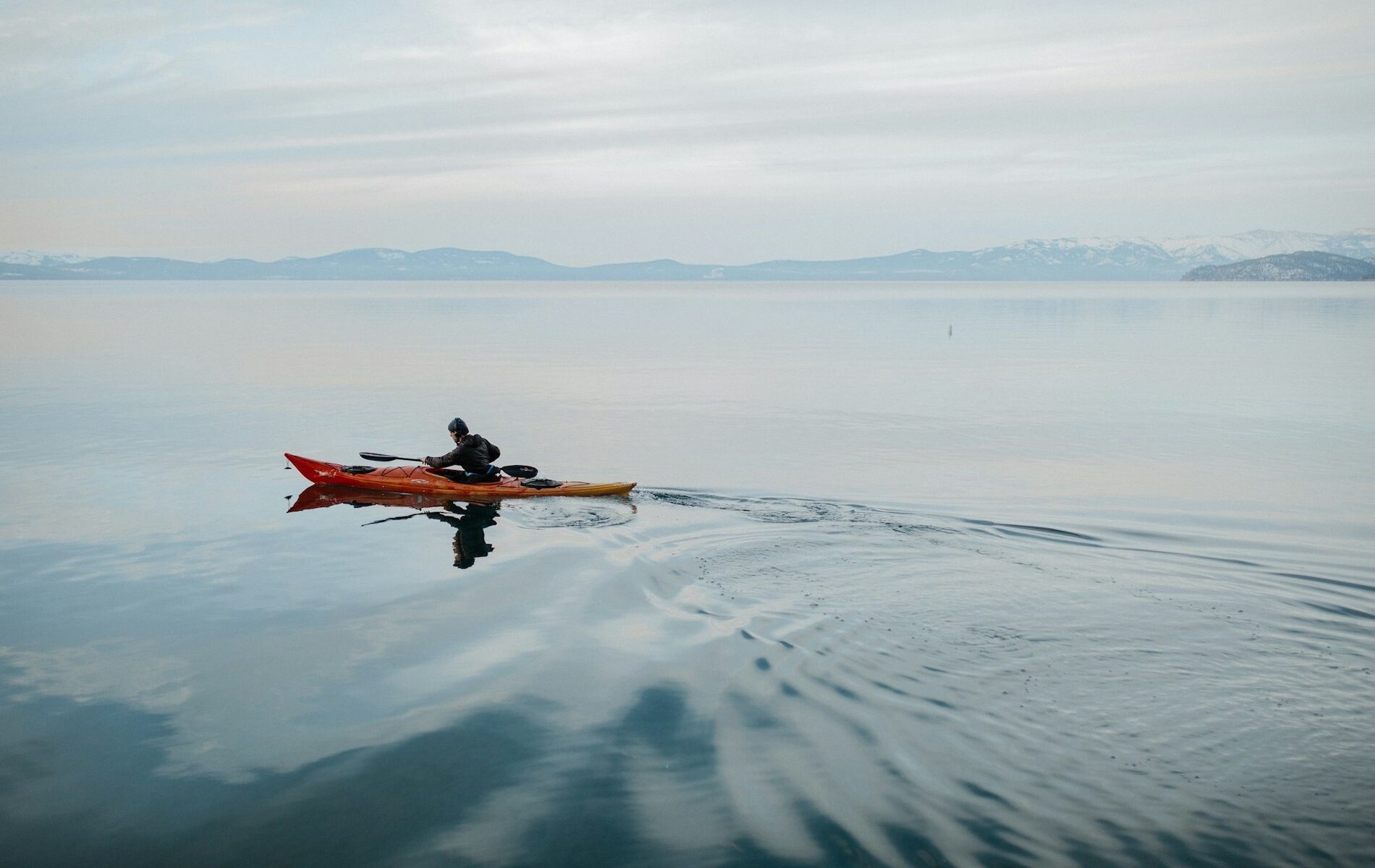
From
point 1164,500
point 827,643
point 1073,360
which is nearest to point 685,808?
point 827,643

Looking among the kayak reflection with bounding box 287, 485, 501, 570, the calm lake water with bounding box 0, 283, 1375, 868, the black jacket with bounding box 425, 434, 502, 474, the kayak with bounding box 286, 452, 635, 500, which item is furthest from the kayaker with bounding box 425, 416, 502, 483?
the calm lake water with bounding box 0, 283, 1375, 868

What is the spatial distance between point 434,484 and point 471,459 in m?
1.18

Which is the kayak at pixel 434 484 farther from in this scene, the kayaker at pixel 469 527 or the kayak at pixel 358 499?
the kayaker at pixel 469 527

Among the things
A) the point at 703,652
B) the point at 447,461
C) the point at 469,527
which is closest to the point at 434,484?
the point at 447,461

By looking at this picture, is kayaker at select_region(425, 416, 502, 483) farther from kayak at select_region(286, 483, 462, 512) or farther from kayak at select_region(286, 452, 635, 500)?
kayak at select_region(286, 483, 462, 512)

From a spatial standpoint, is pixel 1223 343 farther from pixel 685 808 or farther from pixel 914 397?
pixel 685 808

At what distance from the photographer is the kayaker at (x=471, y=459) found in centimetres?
2259

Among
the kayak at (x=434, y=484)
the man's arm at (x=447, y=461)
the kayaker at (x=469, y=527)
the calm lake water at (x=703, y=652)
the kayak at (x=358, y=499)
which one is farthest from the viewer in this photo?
the kayak at (x=358, y=499)

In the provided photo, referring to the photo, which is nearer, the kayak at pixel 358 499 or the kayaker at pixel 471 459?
the kayaker at pixel 471 459

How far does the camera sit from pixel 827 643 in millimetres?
13031

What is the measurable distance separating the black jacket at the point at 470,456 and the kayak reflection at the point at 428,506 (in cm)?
84

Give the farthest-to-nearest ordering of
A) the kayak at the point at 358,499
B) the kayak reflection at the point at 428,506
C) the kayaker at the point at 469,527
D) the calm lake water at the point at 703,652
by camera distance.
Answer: the kayak at the point at 358,499 → the kayak reflection at the point at 428,506 → the kayaker at the point at 469,527 → the calm lake water at the point at 703,652

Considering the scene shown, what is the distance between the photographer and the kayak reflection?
20241 millimetres

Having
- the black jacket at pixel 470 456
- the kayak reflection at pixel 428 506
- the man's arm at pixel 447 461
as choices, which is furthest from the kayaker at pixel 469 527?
the man's arm at pixel 447 461
